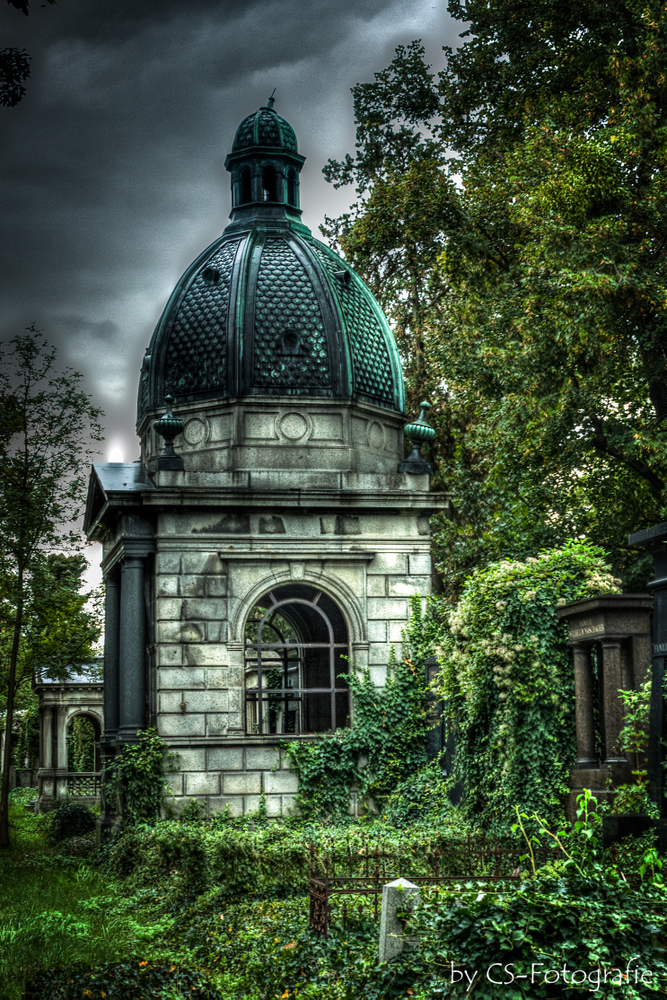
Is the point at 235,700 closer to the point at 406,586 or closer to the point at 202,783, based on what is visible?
the point at 202,783

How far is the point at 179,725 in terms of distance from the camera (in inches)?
703

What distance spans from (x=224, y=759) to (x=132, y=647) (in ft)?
7.93

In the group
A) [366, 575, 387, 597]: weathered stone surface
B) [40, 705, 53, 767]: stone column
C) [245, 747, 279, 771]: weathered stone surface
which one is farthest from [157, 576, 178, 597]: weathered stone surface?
[40, 705, 53, 767]: stone column

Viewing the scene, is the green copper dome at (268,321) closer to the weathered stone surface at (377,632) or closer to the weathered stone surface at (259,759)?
the weathered stone surface at (377,632)

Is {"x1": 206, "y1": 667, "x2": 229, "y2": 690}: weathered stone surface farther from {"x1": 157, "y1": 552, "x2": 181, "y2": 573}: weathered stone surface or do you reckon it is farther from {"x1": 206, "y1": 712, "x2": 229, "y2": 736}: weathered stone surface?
{"x1": 157, "y1": 552, "x2": 181, "y2": 573}: weathered stone surface

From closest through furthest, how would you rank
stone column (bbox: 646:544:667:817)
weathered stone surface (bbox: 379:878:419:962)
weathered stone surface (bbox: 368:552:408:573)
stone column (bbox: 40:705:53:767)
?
weathered stone surface (bbox: 379:878:419:962), stone column (bbox: 646:544:667:817), weathered stone surface (bbox: 368:552:408:573), stone column (bbox: 40:705:53:767)

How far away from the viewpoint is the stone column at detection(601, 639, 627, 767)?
11805mm

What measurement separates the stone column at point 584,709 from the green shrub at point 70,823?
518 inches

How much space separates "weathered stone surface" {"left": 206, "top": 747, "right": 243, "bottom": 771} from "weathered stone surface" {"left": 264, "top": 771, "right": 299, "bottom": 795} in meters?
0.48

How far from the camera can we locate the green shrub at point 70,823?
22750mm

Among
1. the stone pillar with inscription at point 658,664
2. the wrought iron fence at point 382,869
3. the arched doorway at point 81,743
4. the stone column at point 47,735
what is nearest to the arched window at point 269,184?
the wrought iron fence at point 382,869

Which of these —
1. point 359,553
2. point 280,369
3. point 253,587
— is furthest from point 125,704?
point 280,369

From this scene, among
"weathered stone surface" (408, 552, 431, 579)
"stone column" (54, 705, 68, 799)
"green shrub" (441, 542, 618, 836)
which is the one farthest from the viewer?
"stone column" (54, 705, 68, 799)

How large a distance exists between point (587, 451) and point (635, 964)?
13.4m
